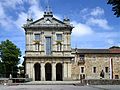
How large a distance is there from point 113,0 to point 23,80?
4626cm

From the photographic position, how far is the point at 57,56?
72.1 metres

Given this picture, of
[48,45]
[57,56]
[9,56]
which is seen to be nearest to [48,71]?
[57,56]

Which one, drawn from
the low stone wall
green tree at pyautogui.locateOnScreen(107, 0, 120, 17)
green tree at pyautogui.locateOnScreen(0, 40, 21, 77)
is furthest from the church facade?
green tree at pyautogui.locateOnScreen(107, 0, 120, 17)

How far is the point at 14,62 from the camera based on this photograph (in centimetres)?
7581

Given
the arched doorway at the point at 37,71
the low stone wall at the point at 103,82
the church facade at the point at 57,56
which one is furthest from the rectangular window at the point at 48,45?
the low stone wall at the point at 103,82

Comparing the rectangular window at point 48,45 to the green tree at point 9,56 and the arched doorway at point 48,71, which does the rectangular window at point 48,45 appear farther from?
the green tree at point 9,56

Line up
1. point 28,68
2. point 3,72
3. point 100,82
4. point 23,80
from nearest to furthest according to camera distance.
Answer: point 100,82
point 23,80
point 28,68
point 3,72

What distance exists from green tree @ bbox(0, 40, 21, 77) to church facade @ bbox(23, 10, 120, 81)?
4830 millimetres

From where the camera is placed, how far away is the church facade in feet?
236

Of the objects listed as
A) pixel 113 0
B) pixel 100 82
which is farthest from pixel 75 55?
pixel 113 0

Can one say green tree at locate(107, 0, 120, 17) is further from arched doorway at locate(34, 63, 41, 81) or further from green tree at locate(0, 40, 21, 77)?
green tree at locate(0, 40, 21, 77)

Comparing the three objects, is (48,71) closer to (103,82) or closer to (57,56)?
(57,56)

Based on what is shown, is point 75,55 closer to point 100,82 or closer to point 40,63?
point 40,63

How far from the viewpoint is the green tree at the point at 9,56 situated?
246ft
